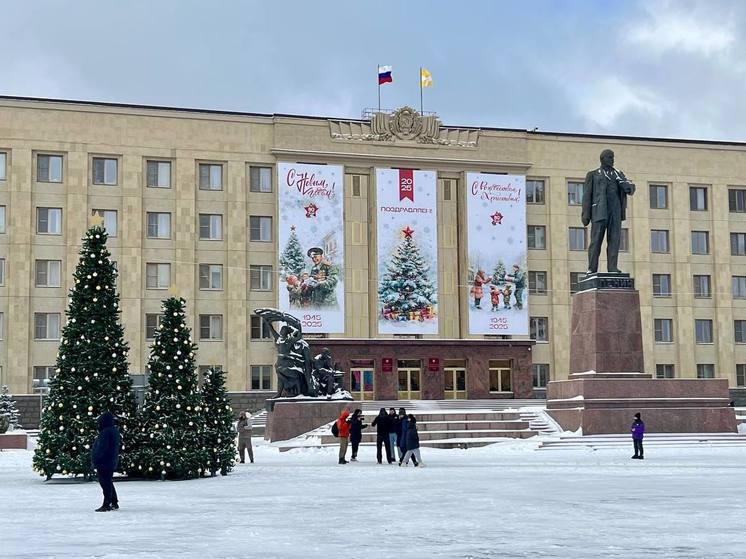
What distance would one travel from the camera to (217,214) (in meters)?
64.7

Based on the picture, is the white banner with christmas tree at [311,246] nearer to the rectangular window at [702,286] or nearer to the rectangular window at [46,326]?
the rectangular window at [46,326]

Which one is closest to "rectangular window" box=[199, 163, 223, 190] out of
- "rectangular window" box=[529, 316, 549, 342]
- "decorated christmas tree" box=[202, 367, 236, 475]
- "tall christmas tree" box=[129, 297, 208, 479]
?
"rectangular window" box=[529, 316, 549, 342]

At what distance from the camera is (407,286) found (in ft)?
217

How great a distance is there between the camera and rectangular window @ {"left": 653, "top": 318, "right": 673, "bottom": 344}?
70375 millimetres

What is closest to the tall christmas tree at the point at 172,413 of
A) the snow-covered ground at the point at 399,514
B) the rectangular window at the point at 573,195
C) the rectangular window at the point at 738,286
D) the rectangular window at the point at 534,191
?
the snow-covered ground at the point at 399,514

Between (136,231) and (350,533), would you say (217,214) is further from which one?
(350,533)

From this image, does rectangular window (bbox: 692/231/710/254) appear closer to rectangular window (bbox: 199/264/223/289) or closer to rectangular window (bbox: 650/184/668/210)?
rectangular window (bbox: 650/184/668/210)

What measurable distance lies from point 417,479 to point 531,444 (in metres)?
14.0

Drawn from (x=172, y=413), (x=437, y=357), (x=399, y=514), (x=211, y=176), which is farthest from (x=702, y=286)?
(x=399, y=514)

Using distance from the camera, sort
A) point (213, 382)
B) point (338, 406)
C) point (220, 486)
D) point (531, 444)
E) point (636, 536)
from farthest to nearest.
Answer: point (338, 406), point (531, 444), point (213, 382), point (220, 486), point (636, 536)

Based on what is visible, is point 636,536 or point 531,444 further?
point 531,444

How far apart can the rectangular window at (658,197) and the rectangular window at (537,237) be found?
25.5ft

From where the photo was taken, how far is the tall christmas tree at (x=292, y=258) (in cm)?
6450

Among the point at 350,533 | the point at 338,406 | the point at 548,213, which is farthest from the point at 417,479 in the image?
the point at 548,213
